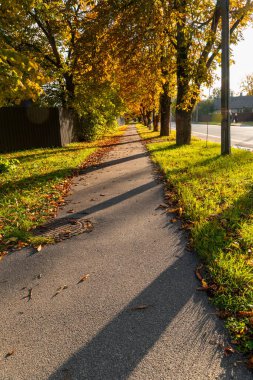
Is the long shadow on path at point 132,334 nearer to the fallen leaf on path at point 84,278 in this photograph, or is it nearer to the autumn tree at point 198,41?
the fallen leaf on path at point 84,278

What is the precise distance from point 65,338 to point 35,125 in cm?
1635

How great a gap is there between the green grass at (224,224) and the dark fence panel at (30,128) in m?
10.6

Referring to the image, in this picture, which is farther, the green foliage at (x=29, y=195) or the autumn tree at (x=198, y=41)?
the autumn tree at (x=198, y=41)

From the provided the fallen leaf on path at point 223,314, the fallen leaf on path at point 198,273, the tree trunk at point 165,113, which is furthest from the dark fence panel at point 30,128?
the fallen leaf on path at point 223,314

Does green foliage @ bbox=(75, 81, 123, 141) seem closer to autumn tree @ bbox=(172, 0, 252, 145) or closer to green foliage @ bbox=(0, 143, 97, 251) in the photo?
autumn tree @ bbox=(172, 0, 252, 145)

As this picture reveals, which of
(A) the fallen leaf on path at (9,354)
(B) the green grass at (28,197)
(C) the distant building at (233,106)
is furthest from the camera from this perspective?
(C) the distant building at (233,106)

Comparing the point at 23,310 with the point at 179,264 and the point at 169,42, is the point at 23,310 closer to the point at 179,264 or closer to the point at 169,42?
the point at 179,264

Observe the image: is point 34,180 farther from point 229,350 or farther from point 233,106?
point 233,106

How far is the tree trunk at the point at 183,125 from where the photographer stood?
14.1 meters

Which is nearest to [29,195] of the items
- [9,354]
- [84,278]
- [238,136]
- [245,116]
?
[84,278]

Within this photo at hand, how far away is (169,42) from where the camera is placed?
12.9m

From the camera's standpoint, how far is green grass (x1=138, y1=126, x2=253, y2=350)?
8.39 ft

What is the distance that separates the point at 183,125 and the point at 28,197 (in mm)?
9893

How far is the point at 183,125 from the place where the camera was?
565 inches
